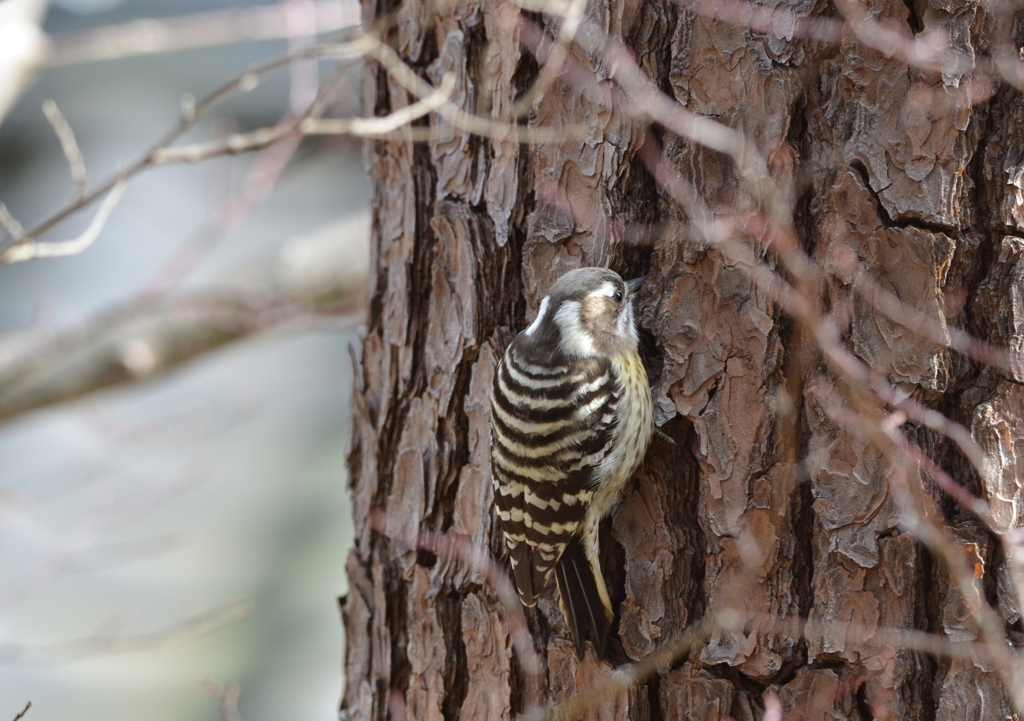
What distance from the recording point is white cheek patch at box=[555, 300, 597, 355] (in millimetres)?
2590

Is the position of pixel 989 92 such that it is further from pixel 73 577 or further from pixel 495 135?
pixel 73 577

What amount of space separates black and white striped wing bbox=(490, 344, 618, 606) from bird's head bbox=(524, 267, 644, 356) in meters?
0.11

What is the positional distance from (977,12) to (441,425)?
5.50ft

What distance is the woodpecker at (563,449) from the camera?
245 cm

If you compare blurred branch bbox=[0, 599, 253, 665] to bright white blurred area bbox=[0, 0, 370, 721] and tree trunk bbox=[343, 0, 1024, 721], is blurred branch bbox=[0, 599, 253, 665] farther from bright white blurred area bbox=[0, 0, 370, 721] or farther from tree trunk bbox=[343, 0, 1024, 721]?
tree trunk bbox=[343, 0, 1024, 721]

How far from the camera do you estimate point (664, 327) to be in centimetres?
240

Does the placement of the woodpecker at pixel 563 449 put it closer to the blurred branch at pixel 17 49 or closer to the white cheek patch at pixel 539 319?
the white cheek patch at pixel 539 319

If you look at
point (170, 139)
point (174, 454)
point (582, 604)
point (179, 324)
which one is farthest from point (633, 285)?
point (174, 454)

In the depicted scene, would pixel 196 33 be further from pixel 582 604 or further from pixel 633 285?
pixel 582 604

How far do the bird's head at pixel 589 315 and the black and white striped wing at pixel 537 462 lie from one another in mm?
111

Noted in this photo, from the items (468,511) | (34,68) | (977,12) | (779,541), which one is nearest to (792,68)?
(977,12)

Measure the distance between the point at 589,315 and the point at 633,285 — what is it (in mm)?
158

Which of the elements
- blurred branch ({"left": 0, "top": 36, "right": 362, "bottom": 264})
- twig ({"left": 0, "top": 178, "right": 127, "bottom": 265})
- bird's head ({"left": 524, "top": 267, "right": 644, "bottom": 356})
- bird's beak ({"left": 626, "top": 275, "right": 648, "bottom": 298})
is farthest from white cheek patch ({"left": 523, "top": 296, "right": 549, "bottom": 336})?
twig ({"left": 0, "top": 178, "right": 127, "bottom": 265})

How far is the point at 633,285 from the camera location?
8.23ft
